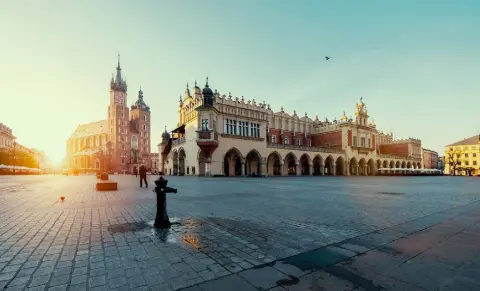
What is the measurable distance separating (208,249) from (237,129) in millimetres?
35831

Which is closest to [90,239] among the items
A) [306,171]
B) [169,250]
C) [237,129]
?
[169,250]

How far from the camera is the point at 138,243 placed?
4008 millimetres

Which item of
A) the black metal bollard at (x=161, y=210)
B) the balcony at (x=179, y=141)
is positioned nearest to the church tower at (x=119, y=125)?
the balcony at (x=179, y=141)

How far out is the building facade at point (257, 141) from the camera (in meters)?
36.1

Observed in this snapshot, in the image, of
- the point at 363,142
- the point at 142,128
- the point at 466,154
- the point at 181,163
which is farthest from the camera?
the point at 142,128

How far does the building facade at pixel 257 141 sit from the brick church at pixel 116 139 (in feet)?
152

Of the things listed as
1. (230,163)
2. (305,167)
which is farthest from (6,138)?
(305,167)

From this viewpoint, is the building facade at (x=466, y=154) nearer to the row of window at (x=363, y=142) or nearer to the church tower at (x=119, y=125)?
the row of window at (x=363, y=142)

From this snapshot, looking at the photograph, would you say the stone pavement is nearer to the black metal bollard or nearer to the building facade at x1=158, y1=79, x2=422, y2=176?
the black metal bollard

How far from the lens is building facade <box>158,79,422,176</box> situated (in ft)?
118

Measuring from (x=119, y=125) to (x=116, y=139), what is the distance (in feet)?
18.8

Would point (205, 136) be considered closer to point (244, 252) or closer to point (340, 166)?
point (244, 252)

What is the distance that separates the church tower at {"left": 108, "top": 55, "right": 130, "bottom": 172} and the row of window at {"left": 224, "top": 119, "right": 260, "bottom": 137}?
66414 mm

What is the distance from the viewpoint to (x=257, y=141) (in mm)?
40688
